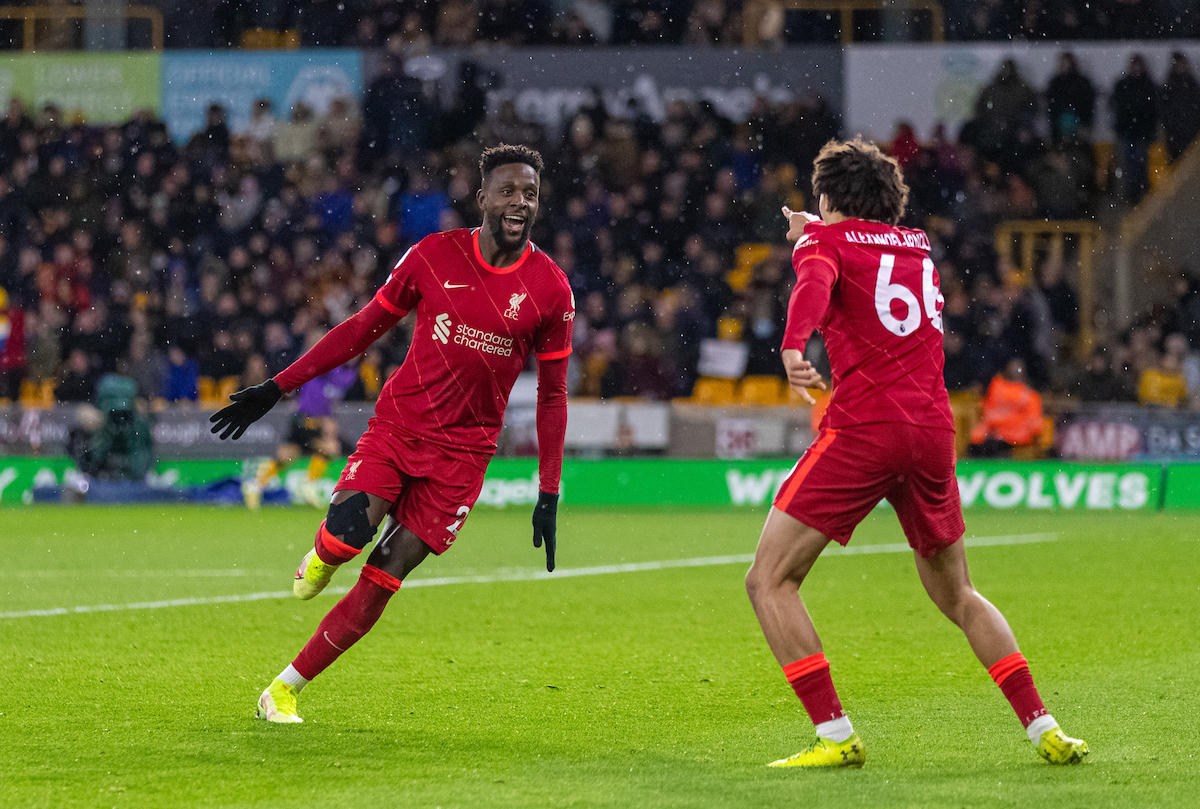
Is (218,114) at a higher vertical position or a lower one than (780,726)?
higher

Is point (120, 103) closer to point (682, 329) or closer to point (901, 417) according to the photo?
point (682, 329)

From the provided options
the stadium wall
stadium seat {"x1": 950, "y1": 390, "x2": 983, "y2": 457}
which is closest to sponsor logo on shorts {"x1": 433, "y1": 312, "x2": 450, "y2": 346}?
the stadium wall

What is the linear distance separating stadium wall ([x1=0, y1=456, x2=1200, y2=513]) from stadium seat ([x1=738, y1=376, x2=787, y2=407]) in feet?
4.64

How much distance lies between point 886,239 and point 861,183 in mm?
204

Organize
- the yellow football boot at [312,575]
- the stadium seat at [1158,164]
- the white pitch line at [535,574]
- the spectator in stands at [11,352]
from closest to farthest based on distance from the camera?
the yellow football boot at [312,575]
the white pitch line at [535,574]
the spectator in stands at [11,352]
the stadium seat at [1158,164]

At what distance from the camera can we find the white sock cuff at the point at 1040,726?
4.82m

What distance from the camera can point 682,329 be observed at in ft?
61.5

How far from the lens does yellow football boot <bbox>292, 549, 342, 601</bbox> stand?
5602 millimetres

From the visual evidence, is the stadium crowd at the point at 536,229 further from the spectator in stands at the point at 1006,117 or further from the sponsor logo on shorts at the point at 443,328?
the sponsor logo on shorts at the point at 443,328

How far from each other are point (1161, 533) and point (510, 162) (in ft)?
32.8

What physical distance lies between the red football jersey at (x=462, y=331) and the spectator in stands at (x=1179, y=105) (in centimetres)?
1697

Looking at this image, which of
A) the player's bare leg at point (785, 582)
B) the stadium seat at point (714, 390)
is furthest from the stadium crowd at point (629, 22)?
the player's bare leg at point (785, 582)

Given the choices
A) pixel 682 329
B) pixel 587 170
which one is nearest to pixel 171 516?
pixel 682 329

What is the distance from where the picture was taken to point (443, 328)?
5.72 metres
